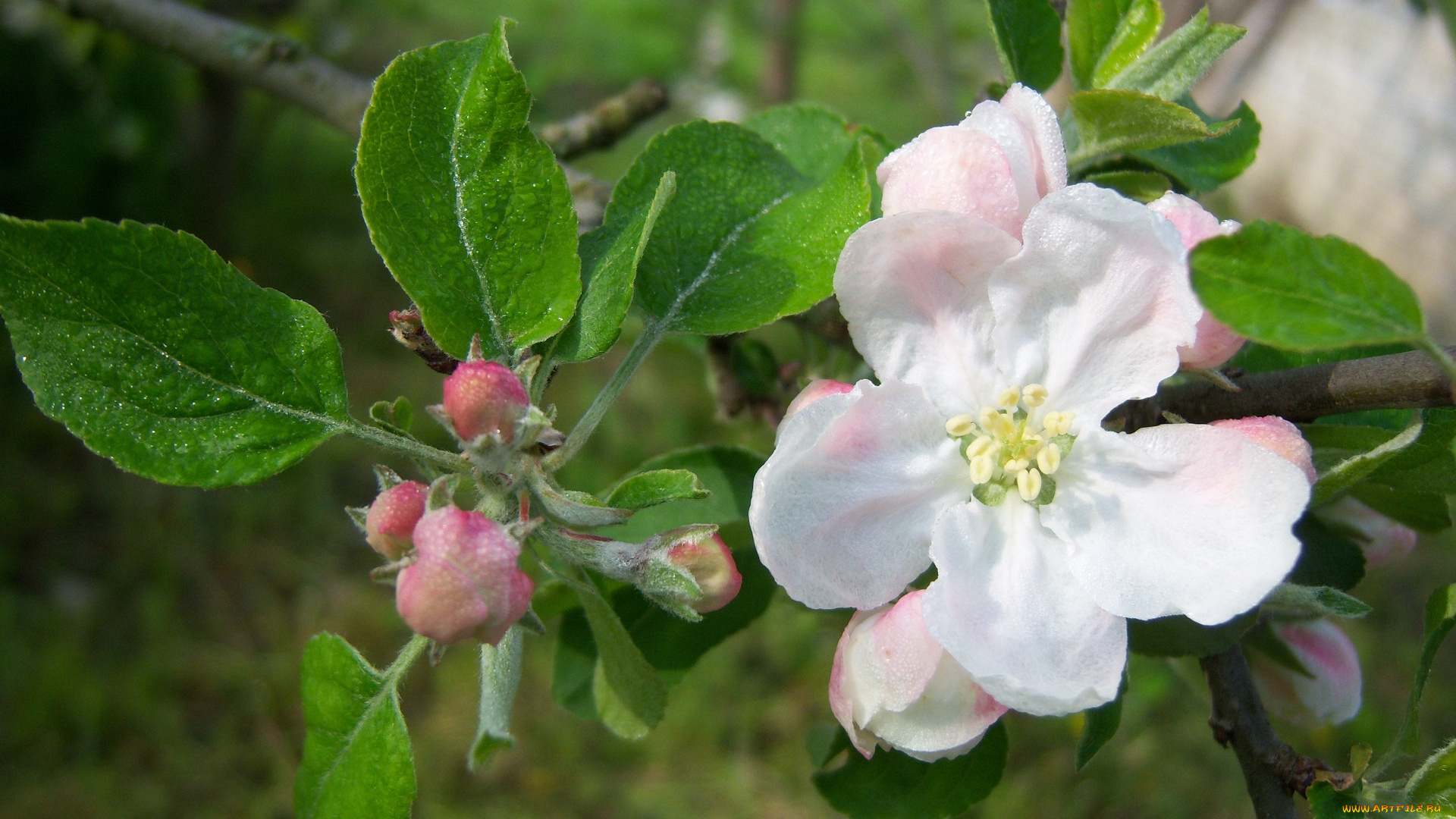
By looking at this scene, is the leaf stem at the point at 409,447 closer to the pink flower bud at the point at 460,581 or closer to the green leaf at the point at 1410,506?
the pink flower bud at the point at 460,581

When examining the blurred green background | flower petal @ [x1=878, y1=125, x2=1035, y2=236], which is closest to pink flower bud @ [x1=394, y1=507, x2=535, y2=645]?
flower petal @ [x1=878, y1=125, x2=1035, y2=236]

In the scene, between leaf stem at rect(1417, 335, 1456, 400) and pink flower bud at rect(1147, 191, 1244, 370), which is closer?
leaf stem at rect(1417, 335, 1456, 400)

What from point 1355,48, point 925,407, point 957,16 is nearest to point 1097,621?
point 925,407

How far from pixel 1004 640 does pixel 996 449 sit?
0.18 metres

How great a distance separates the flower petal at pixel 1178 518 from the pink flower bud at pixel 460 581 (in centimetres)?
47

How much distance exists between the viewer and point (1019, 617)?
826mm

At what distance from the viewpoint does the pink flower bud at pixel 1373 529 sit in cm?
112

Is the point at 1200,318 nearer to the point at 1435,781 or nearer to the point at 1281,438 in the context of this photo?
the point at 1281,438

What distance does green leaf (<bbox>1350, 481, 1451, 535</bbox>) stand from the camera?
1.02 meters

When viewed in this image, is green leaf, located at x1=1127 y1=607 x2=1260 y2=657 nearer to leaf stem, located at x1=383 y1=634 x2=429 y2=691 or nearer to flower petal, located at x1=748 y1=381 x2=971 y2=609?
flower petal, located at x1=748 y1=381 x2=971 y2=609

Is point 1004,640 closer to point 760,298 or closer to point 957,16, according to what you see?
point 760,298

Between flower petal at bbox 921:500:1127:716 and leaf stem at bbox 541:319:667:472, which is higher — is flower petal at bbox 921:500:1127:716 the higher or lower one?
the lower one

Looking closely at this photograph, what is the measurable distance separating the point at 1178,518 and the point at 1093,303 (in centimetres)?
19

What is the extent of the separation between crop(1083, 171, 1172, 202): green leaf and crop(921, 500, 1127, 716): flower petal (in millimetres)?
371
